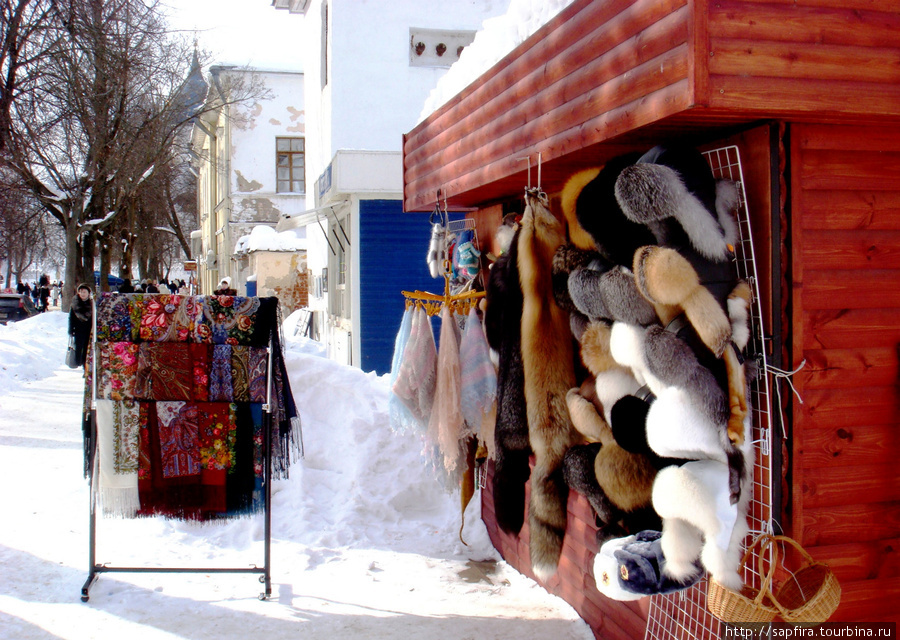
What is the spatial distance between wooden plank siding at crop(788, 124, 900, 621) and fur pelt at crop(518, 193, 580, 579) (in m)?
0.97

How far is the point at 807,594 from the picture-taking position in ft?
8.25

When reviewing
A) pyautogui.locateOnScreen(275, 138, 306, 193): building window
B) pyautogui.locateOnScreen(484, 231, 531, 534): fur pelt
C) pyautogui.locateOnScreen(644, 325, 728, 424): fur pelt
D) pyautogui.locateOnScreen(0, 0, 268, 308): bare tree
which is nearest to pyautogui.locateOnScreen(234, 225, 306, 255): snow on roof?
pyautogui.locateOnScreen(275, 138, 306, 193): building window

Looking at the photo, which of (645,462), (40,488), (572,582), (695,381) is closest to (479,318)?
(572,582)

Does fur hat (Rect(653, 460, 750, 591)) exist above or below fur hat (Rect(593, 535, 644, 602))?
above

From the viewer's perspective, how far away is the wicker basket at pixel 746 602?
7.68ft

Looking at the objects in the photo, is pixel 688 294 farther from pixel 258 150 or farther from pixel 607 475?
pixel 258 150

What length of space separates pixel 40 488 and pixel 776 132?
615 centimetres

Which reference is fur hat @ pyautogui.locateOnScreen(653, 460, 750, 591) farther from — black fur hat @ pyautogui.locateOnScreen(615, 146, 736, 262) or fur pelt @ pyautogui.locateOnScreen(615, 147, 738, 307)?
black fur hat @ pyautogui.locateOnScreen(615, 146, 736, 262)

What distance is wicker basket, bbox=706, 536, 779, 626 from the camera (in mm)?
2342

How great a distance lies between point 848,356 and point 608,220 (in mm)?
946

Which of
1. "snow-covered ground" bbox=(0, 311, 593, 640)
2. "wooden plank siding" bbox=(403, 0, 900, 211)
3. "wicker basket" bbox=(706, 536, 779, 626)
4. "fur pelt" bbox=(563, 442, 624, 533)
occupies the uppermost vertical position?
"wooden plank siding" bbox=(403, 0, 900, 211)

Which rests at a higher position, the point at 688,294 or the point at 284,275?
the point at 284,275

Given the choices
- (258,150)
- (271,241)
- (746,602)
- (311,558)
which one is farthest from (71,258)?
(746,602)

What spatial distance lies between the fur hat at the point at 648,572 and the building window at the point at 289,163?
24.9 metres
